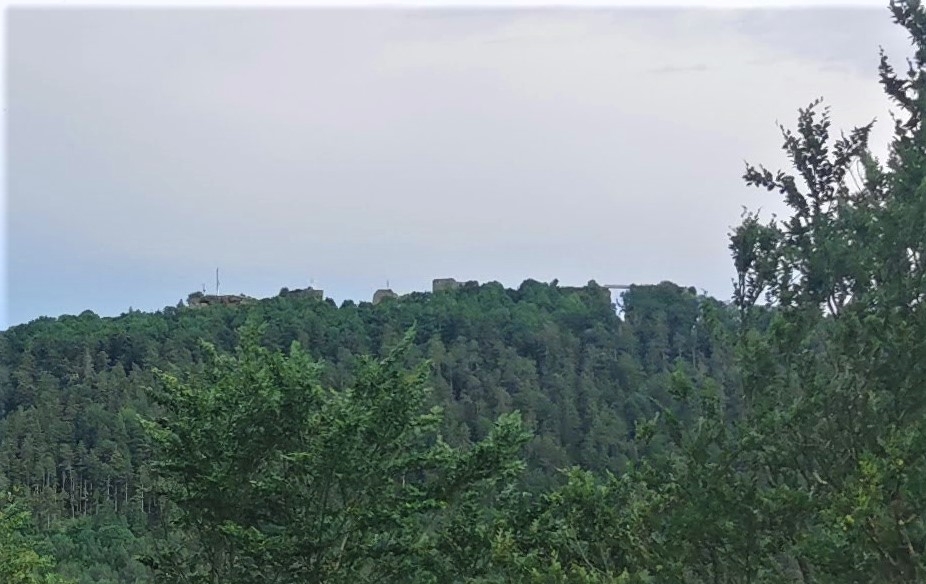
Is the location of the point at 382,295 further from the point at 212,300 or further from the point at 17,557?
the point at 17,557

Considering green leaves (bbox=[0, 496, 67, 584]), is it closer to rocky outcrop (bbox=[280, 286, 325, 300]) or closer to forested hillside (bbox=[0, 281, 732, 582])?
forested hillside (bbox=[0, 281, 732, 582])

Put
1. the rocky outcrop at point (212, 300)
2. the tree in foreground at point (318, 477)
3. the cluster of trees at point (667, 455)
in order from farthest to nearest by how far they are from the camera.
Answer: the rocky outcrop at point (212, 300)
the tree in foreground at point (318, 477)
the cluster of trees at point (667, 455)

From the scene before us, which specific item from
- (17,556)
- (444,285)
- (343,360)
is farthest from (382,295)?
(17,556)

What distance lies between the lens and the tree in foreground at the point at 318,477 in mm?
6395

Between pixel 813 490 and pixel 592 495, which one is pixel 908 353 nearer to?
pixel 813 490

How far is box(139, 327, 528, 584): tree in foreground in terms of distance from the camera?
21.0ft

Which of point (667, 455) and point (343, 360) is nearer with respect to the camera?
point (667, 455)

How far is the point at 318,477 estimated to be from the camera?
6.46 meters

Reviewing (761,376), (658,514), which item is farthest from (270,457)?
(761,376)

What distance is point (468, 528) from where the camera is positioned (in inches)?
261

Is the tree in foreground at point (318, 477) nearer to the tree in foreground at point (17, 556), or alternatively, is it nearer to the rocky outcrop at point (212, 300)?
the tree in foreground at point (17, 556)

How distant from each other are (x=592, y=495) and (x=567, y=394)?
29.4 meters

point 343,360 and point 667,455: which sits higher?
point 343,360

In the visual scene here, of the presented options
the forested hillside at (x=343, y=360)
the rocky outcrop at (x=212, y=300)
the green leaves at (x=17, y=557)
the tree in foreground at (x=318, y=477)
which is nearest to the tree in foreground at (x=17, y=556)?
the green leaves at (x=17, y=557)
